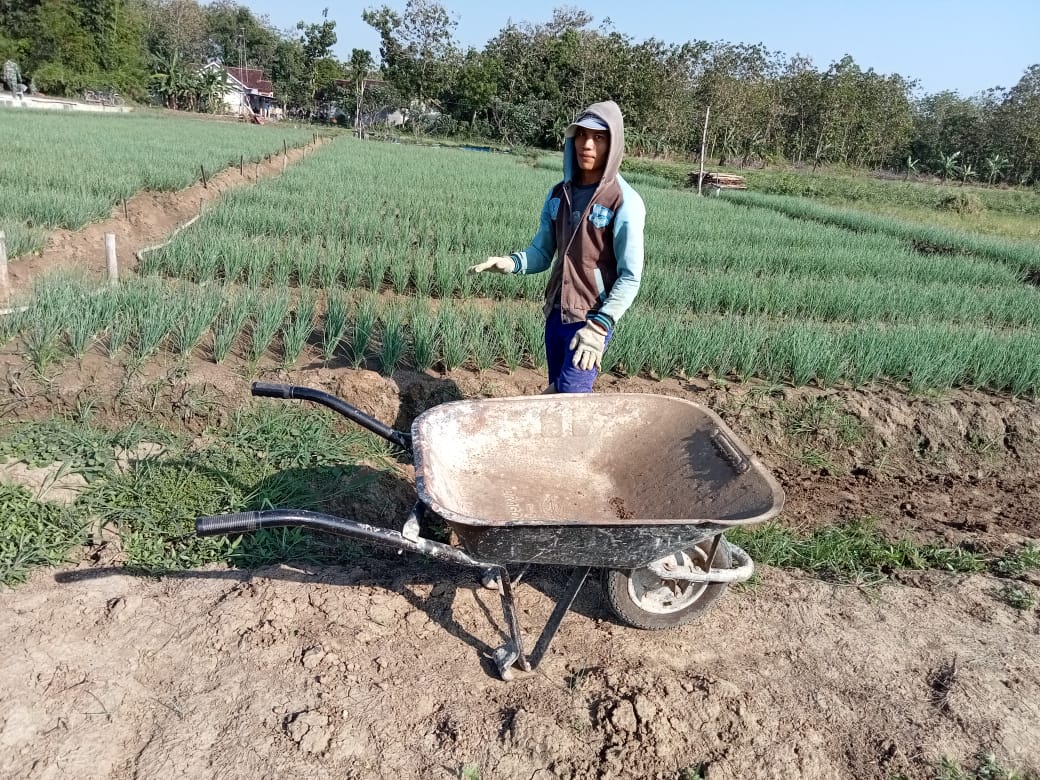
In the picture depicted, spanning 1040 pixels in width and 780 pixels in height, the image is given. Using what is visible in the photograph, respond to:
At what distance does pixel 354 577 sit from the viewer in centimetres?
235

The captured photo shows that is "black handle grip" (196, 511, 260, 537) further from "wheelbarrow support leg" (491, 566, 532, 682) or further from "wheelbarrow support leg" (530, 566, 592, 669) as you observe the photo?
"wheelbarrow support leg" (530, 566, 592, 669)

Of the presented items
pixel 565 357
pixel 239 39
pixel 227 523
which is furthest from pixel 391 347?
pixel 239 39

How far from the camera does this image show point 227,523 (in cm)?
154

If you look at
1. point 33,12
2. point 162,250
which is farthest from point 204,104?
point 162,250

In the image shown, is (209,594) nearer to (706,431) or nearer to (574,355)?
(574,355)

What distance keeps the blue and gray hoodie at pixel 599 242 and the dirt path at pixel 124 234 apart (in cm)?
366

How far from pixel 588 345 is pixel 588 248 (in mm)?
364

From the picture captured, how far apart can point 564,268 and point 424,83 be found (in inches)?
1564

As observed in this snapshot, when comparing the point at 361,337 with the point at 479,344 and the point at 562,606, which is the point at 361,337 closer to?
the point at 479,344

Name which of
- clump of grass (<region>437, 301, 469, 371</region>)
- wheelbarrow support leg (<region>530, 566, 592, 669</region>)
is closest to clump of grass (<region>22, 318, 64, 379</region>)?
clump of grass (<region>437, 301, 469, 371</region>)

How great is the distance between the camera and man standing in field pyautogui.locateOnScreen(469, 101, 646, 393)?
92.2 inches

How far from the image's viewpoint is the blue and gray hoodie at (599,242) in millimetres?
2377

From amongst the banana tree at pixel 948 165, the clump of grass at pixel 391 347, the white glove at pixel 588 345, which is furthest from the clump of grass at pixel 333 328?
the banana tree at pixel 948 165

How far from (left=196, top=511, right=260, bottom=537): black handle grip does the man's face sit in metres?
1.53
